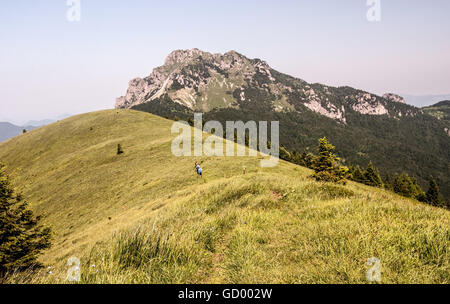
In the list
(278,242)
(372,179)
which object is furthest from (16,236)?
(372,179)

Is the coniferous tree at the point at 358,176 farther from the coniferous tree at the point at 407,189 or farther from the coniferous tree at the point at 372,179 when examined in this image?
the coniferous tree at the point at 407,189

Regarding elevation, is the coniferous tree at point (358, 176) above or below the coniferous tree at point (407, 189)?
above

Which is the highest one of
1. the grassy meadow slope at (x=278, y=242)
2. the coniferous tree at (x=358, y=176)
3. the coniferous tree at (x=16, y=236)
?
the grassy meadow slope at (x=278, y=242)

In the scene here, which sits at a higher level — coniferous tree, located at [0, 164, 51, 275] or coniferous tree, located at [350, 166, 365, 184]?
coniferous tree, located at [0, 164, 51, 275]

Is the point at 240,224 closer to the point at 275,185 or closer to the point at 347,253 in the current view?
the point at 347,253

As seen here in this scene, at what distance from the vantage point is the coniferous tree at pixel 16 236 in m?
12.2

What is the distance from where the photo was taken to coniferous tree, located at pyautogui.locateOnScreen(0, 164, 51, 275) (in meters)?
12.2

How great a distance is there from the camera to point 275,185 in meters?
9.10

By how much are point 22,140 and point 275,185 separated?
303 ft

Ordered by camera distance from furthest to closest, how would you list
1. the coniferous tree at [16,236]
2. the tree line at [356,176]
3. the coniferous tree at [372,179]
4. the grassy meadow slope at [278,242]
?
1. the coniferous tree at [372,179]
2. the tree line at [356,176]
3. the coniferous tree at [16,236]
4. the grassy meadow slope at [278,242]

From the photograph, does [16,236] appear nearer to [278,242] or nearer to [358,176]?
[278,242]

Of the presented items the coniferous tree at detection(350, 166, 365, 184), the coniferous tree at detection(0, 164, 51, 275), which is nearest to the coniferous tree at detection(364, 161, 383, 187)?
the coniferous tree at detection(350, 166, 365, 184)

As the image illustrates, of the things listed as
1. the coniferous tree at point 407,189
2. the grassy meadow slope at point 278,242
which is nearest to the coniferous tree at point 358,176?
the coniferous tree at point 407,189

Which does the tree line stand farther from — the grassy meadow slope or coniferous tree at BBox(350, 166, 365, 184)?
the grassy meadow slope
